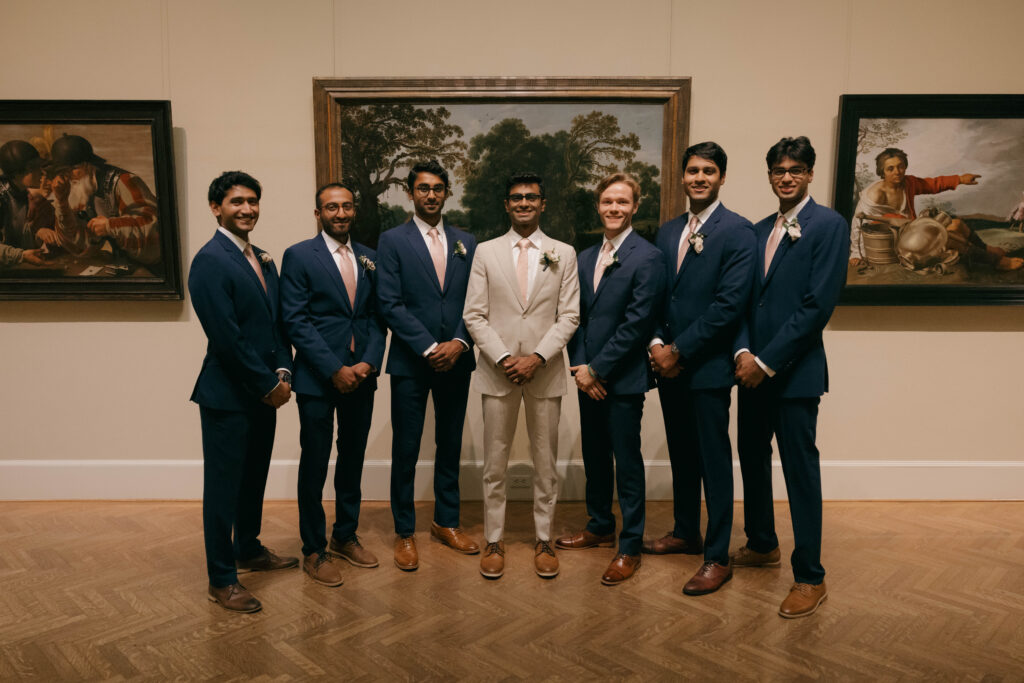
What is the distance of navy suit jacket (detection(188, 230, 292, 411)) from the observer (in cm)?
301

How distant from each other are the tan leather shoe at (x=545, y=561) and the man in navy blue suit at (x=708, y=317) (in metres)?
0.68

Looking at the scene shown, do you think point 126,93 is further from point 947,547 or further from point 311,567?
point 947,547

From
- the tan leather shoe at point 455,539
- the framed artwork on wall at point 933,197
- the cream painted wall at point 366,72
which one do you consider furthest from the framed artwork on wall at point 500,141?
the tan leather shoe at point 455,539

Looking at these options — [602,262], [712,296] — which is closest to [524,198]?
[602,262]

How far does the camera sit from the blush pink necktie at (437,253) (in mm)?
3671

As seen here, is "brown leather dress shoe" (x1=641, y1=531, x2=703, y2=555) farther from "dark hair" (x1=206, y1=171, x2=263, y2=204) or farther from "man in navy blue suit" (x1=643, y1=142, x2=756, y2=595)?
"dark hair" (x1=206, y1=171, x2=263, y2=204)

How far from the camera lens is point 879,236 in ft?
15.0

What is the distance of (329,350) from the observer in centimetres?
340

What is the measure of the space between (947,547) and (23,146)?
6393 mm

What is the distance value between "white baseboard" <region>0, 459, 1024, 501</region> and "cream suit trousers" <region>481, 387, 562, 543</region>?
1183mm

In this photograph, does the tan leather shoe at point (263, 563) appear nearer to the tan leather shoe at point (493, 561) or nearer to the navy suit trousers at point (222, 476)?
the navy suit trousers at point (222, 476)

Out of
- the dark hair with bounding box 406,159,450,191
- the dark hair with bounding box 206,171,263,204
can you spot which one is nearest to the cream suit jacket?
the dark hair with bounding box 406,159,450,191

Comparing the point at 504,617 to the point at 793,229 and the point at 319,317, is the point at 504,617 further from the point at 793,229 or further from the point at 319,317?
the point at 793,229

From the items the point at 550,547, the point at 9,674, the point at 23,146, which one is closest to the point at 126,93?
the point at 23,146
